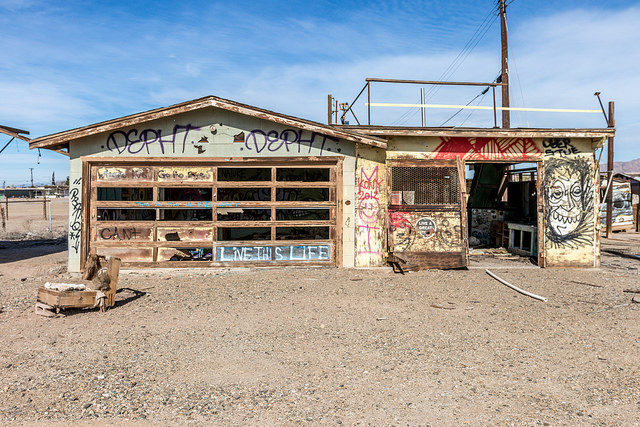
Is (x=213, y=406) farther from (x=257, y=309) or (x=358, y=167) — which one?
(x=358, y=167)

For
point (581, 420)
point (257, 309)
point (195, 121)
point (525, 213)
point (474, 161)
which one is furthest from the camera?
point (525, 213)

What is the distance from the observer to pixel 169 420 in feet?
11.3

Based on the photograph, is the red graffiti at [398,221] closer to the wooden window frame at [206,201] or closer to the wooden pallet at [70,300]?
the wooden window frame at [206,201]

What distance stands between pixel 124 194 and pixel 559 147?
11.3m

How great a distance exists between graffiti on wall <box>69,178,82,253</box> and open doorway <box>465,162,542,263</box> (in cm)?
990

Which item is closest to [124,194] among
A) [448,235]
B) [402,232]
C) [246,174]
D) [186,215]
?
[186,215]

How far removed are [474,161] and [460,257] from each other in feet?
7.80

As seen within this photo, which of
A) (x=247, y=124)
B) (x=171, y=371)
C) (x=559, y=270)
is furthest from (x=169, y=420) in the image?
(x=559, y=270)

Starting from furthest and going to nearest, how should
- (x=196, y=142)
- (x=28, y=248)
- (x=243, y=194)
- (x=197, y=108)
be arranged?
(x=28, y=248)
(x=243, y=194)
(x=196, y=142)
(x=197, y=108)

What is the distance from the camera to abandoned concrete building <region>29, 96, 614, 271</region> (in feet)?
31.3

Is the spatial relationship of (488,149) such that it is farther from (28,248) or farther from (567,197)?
(28,248)

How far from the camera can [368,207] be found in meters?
9.88

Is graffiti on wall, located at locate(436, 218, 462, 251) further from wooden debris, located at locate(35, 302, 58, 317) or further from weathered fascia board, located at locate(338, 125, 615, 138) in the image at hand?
wooden debris, located at locate(35, 302, 58, 317)

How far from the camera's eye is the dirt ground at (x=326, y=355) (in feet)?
11.9
